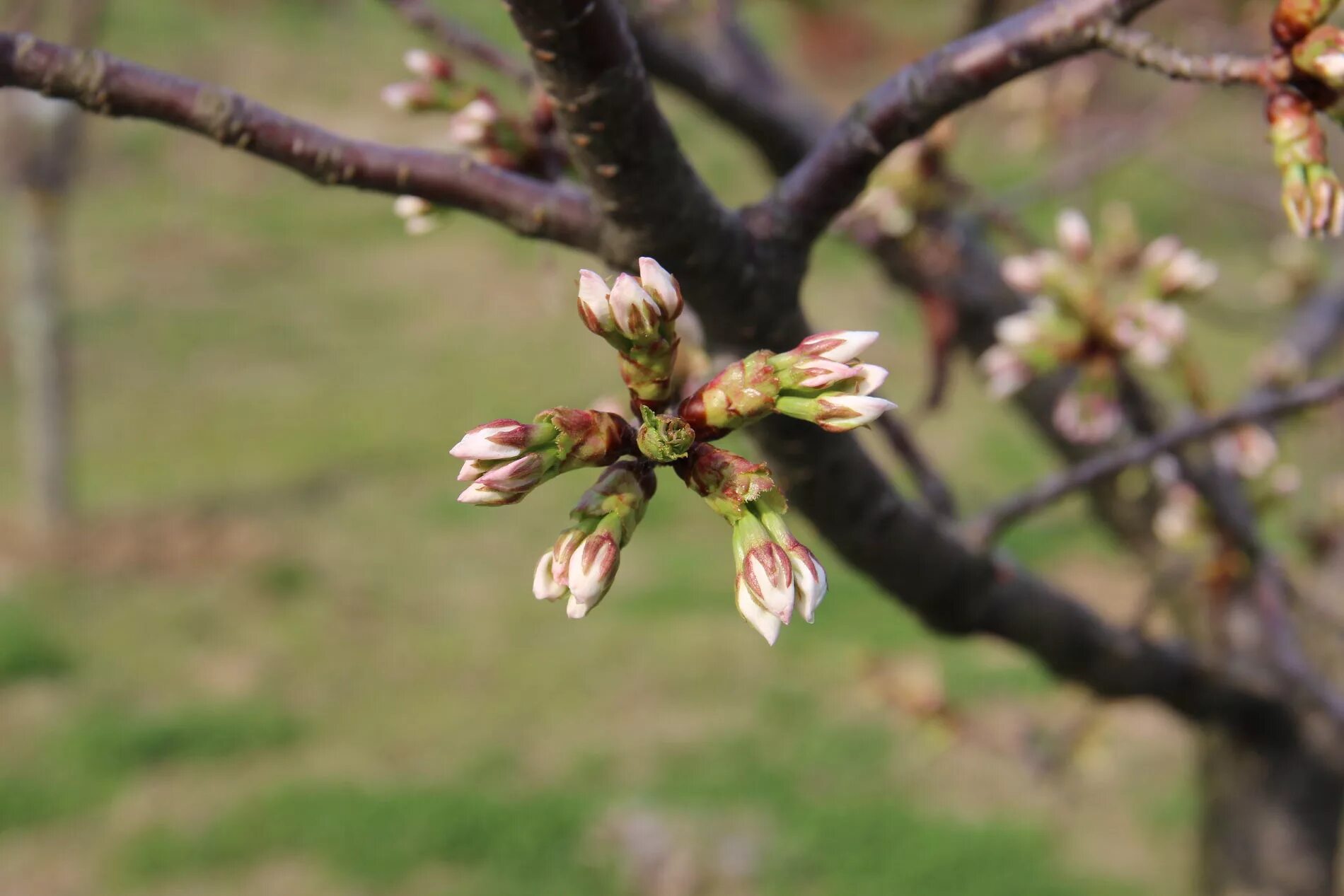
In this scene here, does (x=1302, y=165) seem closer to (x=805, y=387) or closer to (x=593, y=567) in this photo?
(x=805, y=387)

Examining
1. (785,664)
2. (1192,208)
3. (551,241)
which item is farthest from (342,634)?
(1192,208)

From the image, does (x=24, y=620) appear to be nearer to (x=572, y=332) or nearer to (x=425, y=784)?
(x=425, y=784)

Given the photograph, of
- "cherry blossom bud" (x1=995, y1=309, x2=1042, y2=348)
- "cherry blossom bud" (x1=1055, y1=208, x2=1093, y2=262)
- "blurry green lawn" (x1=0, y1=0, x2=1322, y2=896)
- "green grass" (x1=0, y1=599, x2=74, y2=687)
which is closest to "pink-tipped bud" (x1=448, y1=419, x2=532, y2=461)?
"blurry green lawn" (x1=0, y1=0, x2=1322, y2=896)

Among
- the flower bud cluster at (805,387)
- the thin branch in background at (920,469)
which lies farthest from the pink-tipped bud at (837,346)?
the thin branch in background at (920,469)

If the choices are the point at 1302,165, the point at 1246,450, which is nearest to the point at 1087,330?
the point at 1246,450

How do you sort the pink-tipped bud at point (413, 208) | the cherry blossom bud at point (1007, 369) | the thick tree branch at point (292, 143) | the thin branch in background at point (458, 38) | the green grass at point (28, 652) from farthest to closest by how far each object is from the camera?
the green grass at point (28, 652)
the cherry blossom bud at point (1007, 369)
the thin branch in background at point (458, 38)
the pink-tipped bud at point (413, 208)
the thick tree branch at point (292, 143)

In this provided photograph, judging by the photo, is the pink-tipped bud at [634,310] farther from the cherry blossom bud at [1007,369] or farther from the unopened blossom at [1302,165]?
the cherry blossom bud at [1007,369]
